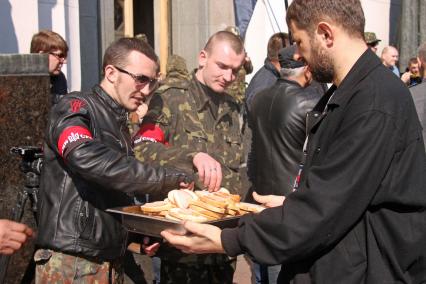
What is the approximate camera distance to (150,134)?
4.14 metres

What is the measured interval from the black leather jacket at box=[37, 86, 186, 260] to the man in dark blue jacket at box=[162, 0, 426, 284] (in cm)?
96


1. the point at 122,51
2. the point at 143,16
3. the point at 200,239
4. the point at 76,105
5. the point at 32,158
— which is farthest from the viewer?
the point at 143,16

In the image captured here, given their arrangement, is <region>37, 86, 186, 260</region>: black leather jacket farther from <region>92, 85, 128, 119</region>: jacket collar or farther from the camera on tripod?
the camera on tripod

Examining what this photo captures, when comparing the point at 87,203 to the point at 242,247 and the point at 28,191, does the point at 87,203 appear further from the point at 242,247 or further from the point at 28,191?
the point at 242,247

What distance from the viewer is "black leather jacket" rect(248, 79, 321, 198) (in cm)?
482

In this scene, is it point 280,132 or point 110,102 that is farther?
point 280,132

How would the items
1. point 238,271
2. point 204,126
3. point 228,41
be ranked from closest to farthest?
point 204,126 → point 228,41 → point 238,271

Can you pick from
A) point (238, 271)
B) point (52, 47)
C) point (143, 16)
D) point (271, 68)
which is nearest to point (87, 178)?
point (52, 47)

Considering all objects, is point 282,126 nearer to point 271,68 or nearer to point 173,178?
point 173,178

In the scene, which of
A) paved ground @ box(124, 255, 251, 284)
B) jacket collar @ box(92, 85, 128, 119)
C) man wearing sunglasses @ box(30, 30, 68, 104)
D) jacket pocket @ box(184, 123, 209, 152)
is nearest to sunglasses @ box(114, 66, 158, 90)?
jacket collar @ box(92, 85, 128, 119)

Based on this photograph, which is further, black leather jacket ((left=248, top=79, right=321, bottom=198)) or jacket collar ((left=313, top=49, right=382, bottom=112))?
black leather jacket ((left=248, top=79, right=321, bottom=198))

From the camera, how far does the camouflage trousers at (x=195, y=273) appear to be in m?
4.28

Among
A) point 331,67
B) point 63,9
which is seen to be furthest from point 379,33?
point 331,67

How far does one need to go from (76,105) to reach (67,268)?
0.75 meters
